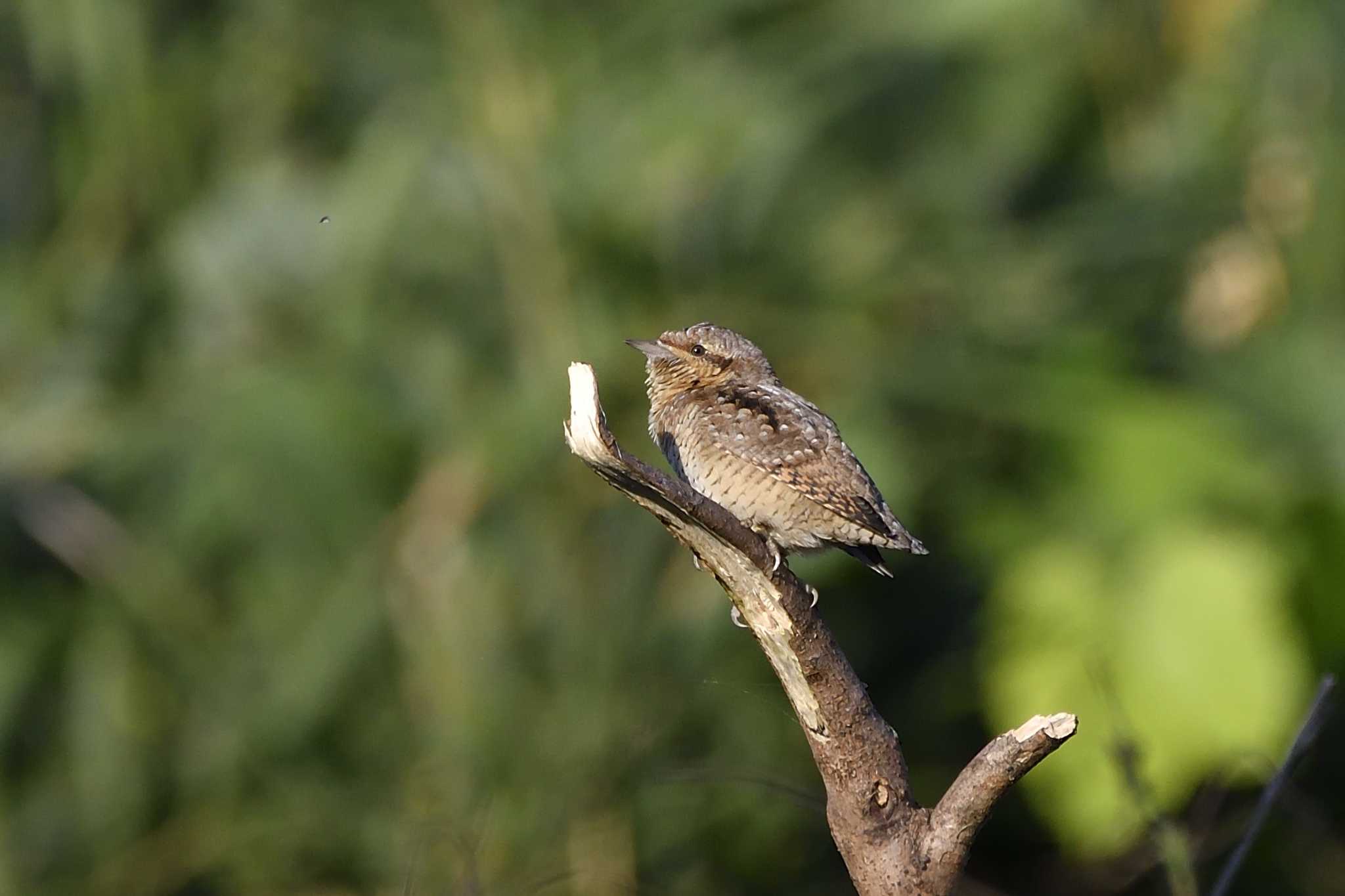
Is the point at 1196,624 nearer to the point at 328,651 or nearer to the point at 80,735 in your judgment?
the point at 328,651

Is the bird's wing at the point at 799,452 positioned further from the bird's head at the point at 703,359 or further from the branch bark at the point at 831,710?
the branch bark at the point at 831,710

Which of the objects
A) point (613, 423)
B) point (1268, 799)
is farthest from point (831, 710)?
point (613, 423)

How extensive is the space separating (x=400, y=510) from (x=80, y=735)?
5.38ft

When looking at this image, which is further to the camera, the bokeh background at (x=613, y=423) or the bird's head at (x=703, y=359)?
the bokeh background at (x=613, y=423)

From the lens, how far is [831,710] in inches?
107

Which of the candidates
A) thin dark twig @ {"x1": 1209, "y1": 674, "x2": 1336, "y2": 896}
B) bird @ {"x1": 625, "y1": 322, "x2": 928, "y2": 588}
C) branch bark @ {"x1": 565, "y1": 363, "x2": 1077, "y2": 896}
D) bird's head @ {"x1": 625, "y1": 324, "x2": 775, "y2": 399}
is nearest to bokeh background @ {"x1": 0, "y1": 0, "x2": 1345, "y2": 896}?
bird's head @ {"x1": 625, "y1": 324, "x2": 775, "y2": 399}

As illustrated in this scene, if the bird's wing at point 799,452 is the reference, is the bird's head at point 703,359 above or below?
above

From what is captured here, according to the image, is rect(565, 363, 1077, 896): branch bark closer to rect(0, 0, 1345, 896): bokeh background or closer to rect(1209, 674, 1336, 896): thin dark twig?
rect(1209, 674, 1336, 896): thin dark twig

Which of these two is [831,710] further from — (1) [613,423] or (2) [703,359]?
(1) [613,423]

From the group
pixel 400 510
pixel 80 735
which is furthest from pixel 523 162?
pixel 80 735

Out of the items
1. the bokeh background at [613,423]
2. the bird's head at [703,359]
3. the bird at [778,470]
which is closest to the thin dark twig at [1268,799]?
the bird at [778,470]

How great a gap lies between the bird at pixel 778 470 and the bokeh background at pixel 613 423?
1.78m

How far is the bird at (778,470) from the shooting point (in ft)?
12.2

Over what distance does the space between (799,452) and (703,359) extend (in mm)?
550
